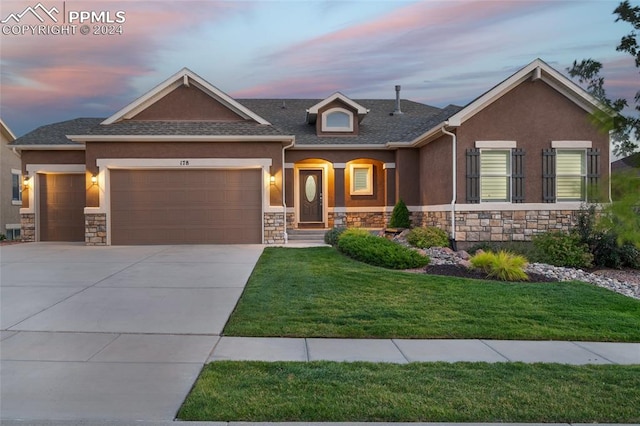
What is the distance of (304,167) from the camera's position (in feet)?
63.3

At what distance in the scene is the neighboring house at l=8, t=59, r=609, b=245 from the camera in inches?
548

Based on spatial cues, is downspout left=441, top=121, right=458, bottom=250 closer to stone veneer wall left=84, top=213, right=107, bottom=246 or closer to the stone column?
the stone column

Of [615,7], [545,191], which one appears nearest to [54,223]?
[545,191]

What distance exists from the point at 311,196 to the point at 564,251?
33.7 ft

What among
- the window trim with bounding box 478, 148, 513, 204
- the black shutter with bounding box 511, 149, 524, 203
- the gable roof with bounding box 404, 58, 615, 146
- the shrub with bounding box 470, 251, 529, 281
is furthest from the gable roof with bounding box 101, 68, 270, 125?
the shrub with bounding box 470, 251, 529, 281

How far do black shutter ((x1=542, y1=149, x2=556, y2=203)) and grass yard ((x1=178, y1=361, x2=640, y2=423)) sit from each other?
9.90 metres

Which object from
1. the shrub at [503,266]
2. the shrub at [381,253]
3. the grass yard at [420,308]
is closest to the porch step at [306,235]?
the shrub at [381,253]

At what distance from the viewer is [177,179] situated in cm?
1576

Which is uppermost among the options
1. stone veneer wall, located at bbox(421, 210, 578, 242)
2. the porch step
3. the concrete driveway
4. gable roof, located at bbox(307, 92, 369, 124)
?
gable roof, located at bbox(307, 92, 369, 124)

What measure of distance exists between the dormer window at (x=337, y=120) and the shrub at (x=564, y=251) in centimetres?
938

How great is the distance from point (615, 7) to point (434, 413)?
358 centimetres

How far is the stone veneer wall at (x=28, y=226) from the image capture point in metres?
17.5

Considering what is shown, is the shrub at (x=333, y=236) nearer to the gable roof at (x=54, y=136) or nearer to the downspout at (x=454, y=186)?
the downspout at (x=454, y=186)

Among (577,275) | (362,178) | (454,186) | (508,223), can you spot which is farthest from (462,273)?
(362,178)
